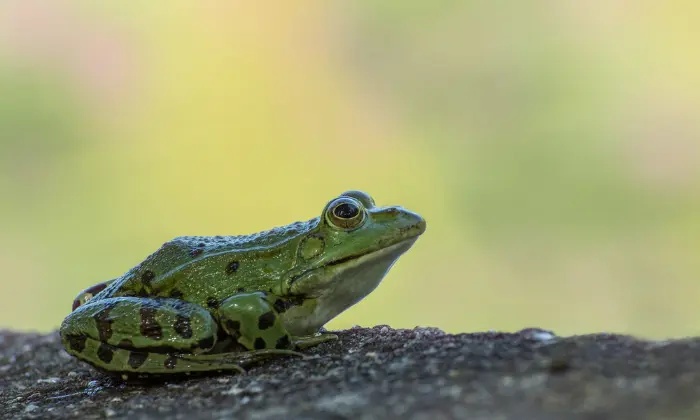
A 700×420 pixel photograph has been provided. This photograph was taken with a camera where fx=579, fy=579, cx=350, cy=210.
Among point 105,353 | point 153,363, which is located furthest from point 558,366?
point 105,353

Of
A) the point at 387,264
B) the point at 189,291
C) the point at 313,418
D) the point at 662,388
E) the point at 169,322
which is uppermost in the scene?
the point at 387,264

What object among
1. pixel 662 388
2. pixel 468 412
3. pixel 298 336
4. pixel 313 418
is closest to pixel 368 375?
pixel 313 418

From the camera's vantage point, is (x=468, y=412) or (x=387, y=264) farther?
(x=387, y=264)

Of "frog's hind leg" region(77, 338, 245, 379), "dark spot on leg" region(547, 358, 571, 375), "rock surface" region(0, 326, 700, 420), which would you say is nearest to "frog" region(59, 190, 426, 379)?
"frog's hind leg" region(77, 338, 245, 379)

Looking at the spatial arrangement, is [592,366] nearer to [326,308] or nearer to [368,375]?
[368,375]

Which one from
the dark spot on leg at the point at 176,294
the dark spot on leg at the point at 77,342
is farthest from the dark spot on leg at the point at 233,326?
the dark spot on leg at the point at 77,342

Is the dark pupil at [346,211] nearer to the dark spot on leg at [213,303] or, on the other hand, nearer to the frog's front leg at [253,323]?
the frog's front leg at [253,323]

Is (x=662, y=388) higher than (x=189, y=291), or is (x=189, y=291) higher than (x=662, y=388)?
(x=189, y=291)
